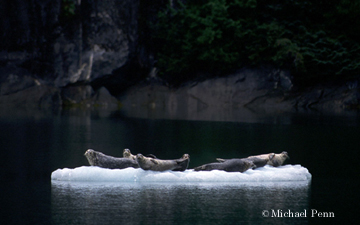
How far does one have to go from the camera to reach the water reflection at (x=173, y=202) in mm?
5570

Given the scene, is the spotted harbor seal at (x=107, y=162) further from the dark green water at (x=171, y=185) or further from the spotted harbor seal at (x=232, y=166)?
the spotted harbor seal at (x=232, y=166)

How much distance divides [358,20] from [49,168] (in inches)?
1010

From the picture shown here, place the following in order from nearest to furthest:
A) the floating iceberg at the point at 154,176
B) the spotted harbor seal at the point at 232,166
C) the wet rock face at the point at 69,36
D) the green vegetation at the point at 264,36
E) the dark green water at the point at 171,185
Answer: the dark green water at the point at 171,185 < the floating iceberg at the point at 154,176 < the spotted harbor seal at the point at 232,166 < the wet rock face at the point at 69,36 < the green vegetation at the point at 264,36

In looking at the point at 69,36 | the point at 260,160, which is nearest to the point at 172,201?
the point at 260,160

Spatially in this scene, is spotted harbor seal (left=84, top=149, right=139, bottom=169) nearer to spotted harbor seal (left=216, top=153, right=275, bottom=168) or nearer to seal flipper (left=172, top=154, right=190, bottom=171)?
seal flipper (left=172, top=154, right=190, bottom=171)

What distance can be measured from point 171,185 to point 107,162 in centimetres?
118

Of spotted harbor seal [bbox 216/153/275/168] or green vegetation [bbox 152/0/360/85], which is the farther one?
green vegetation [bbox 152/0/360/85]

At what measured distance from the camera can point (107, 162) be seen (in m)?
7.68

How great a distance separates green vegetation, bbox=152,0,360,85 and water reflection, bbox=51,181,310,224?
897 inches

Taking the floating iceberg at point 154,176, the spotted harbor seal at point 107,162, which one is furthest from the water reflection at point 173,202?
the spotted harbor seal at point 107,162

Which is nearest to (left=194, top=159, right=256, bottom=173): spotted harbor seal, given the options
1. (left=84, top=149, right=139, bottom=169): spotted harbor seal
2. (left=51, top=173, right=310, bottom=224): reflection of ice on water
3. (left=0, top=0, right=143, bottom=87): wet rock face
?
(left=51, top=173, right=310, bottom=224): reflection of ice on water

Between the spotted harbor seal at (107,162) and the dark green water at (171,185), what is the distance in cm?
54

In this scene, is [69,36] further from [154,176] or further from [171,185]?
[171,185]

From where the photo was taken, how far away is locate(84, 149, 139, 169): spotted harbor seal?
7.60 meters
